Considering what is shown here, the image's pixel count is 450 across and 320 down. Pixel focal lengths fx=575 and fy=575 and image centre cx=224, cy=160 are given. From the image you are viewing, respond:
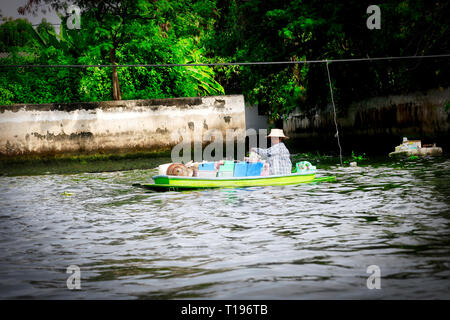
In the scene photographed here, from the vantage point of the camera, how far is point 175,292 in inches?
238

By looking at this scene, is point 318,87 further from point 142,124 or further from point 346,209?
point 346,209

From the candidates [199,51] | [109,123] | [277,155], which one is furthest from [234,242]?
[199,51]

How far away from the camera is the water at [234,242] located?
6191 millimetres

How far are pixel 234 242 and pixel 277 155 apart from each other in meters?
6.88

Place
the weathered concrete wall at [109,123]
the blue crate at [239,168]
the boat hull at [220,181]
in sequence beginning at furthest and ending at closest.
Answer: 1. the weathered concrete wall at [109,123]
2. the blue crate at [239,168]
3. the boat hull at [220,181]

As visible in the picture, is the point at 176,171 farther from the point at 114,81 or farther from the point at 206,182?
the point at 114,81

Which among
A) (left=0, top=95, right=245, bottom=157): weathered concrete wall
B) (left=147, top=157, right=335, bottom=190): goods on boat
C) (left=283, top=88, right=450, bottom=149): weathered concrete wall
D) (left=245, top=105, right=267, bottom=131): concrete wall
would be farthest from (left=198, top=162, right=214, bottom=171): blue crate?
(left=245, top=105, right=267, bottom=131): concrete wall

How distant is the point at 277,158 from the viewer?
15047mm

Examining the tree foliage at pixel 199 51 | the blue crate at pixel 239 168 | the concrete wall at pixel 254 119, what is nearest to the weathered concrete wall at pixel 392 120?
the tree foliage at pixel 199 51

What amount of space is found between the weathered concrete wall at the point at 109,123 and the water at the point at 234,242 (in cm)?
756

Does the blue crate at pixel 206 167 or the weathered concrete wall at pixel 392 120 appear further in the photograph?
the weathered concrete wall at pixel 392 120

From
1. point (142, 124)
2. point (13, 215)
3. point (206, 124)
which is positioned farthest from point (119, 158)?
point (13, 215)

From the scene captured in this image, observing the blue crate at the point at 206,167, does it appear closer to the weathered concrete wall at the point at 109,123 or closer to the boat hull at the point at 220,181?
the boat hull at the point at 220,181
